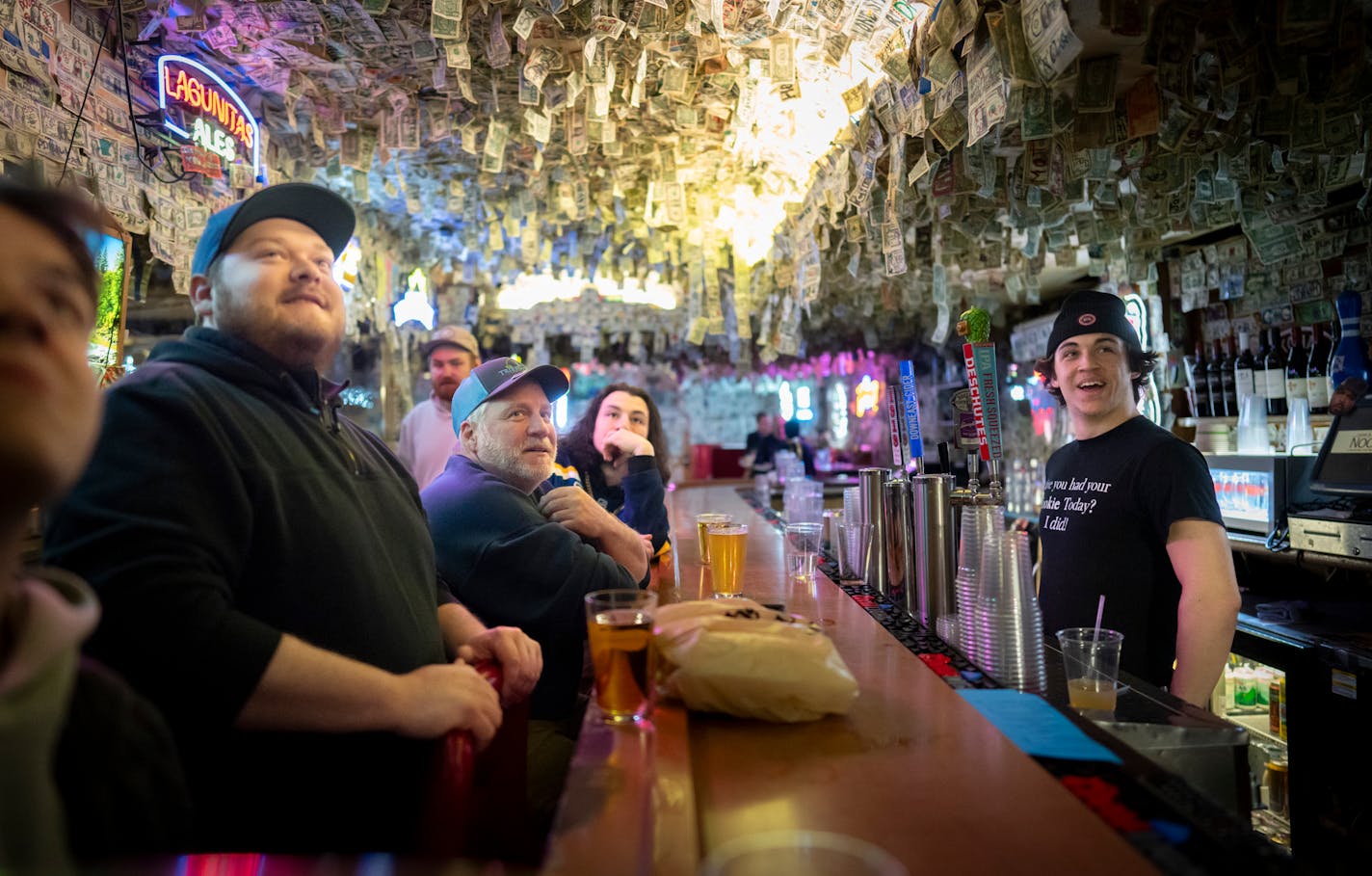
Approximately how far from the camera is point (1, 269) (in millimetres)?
625

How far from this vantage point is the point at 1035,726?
110 centimetres

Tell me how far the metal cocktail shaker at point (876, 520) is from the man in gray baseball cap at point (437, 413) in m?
2.64

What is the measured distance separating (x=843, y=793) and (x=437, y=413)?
3.70m

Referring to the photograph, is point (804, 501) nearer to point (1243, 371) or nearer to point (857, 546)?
point (857, 546)

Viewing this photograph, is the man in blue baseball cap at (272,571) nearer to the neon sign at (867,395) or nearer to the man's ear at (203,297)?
the man's ear at (203,297)

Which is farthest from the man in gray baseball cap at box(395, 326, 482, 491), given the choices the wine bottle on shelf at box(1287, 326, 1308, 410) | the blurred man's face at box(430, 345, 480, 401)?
the wine bottle on shelf at box(1287, 326, 1308, 410)

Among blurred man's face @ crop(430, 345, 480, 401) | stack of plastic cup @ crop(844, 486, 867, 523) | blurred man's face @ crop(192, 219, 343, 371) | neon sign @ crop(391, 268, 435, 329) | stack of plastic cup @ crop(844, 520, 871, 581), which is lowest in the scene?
stack of plastic cup @ crop(844, 520, 871, 581)

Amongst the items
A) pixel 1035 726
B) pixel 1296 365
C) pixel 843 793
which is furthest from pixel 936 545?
pixel 1296 365

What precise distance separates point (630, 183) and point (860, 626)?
3.65 meters

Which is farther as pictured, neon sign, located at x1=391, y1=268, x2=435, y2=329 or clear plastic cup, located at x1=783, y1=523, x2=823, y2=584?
neon sign, located at x1=391, y1=268, x2=435, y2=329

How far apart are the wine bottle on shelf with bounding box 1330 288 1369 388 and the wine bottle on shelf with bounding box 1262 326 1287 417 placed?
1.64ft

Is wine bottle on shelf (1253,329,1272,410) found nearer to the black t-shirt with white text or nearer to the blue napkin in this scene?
the black t-shirt with white text

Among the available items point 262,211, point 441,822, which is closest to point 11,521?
point 441,822

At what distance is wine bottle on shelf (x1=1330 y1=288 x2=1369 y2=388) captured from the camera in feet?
12.1
